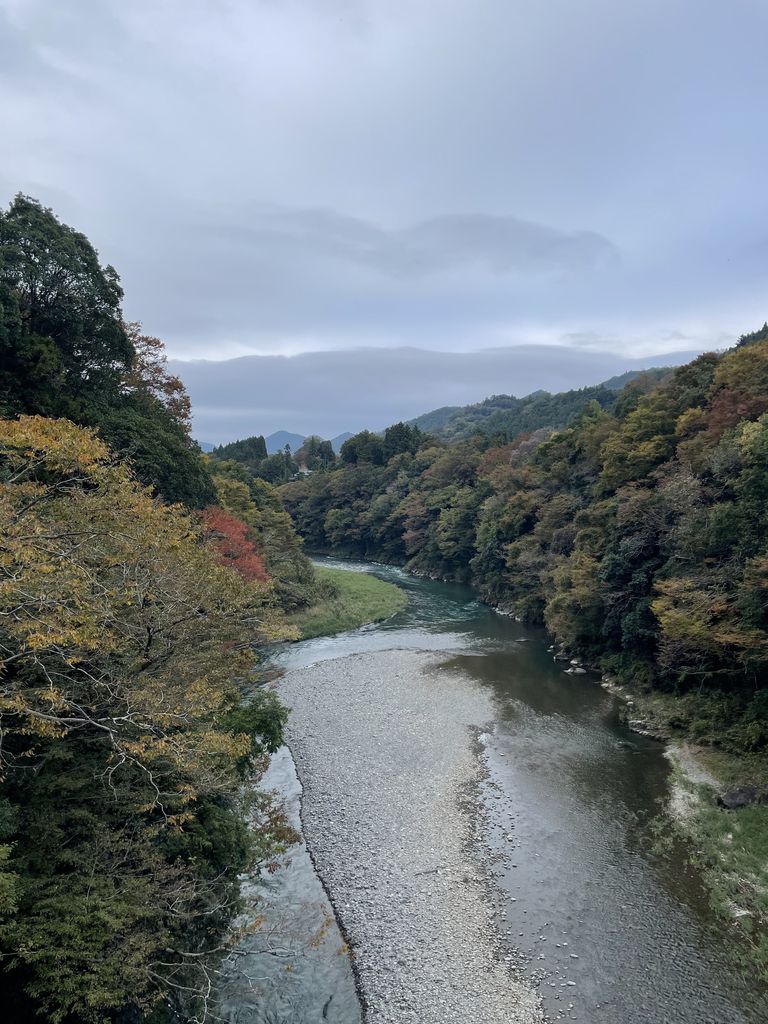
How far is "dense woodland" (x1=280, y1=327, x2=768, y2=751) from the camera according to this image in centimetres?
1703

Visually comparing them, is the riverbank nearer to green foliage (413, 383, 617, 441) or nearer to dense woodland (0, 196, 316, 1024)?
dense woodland (0, 196, 316, 1024)

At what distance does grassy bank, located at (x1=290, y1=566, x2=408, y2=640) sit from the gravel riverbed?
782 centimetres

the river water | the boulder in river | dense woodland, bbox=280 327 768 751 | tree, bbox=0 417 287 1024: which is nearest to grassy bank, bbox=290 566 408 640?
dense woodland, bbox=280 327 768 751

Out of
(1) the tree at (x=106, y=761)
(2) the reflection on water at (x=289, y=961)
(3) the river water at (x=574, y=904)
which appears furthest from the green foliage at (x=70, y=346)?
(3) the river water at (x=574, y=904)

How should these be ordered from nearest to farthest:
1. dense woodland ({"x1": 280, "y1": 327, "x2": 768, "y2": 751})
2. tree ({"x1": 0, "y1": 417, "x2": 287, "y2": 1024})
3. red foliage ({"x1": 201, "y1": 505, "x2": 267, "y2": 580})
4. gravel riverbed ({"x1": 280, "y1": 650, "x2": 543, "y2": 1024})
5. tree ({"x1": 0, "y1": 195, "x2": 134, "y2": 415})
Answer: tree ({"x1": 0, "y1": 417, "x2": 287, "y2": 1024}) < gravel riverbed ({"x1": 280, "y1": 650, "x2": 543, "y2": 1024}) < dense woodland ({"x1": 280, "y1": 327, "x2": 768, "y2": 751}) < tree ({"x1": 0, "y1": 195, "x2": 134, "y2": 415}) < red foliage ({"x1": 201, "y1": 505, "x2": 267, "y2": 580})

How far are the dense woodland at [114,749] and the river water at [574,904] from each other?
3.84ft

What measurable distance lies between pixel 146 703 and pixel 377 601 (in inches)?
1209

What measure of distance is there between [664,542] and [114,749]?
19.5 meters

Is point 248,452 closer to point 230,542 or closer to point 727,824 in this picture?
point 230,542

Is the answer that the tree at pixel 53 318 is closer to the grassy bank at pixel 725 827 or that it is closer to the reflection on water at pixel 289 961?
the reflection on water at pixel 289 961

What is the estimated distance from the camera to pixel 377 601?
3962 centimetres

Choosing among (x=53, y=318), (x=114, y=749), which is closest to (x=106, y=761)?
(x=114, y=749)

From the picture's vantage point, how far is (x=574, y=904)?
10.9 m

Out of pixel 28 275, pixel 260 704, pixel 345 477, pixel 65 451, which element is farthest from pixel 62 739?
pixel 345 477
